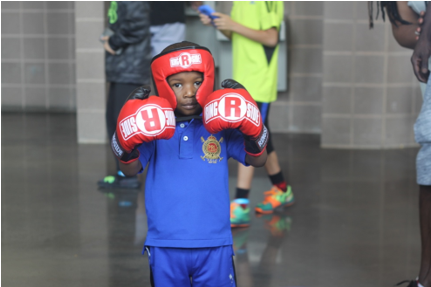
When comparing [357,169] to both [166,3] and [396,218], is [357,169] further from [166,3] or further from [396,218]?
[166,3]

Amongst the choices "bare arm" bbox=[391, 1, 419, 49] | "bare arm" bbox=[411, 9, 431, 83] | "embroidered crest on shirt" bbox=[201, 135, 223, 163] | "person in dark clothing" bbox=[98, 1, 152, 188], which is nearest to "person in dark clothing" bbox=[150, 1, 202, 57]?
"person in dark clothing" bbox=[98, 1, 152, 188]

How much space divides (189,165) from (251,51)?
6.14 feet

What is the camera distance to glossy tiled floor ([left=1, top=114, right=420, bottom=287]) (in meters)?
2.85

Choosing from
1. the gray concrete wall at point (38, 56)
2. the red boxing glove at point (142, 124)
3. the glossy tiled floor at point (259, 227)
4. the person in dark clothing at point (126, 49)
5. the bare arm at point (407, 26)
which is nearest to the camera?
the red boxing glove at point (142, 124)

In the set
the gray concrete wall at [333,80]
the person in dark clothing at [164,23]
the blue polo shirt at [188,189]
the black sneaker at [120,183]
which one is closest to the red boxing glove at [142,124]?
the blue polo shirt at [188,189]

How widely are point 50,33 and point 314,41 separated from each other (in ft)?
13.1

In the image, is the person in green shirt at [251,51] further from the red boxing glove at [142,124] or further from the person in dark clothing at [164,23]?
the red boxing glove at [142,124]

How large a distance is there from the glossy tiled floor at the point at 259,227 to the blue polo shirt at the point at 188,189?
92 cm

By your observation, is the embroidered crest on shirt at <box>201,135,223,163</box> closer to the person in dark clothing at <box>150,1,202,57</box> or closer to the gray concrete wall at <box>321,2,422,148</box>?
the person in dark clothing at <box>150,1,202,57</box>

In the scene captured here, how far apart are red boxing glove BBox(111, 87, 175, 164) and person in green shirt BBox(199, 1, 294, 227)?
1805mm

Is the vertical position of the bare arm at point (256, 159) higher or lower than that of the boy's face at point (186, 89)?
lower

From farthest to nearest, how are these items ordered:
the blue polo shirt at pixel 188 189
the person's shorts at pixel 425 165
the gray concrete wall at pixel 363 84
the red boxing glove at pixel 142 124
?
the gray concrete wall at pixel 363 84, the person's shorts at pixel 425 165, the blue polo shirt at pixel 188 189, the red boxing glove at pixel 142 124

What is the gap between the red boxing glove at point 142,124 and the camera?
5.81 feet

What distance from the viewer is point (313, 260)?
3.02 m
